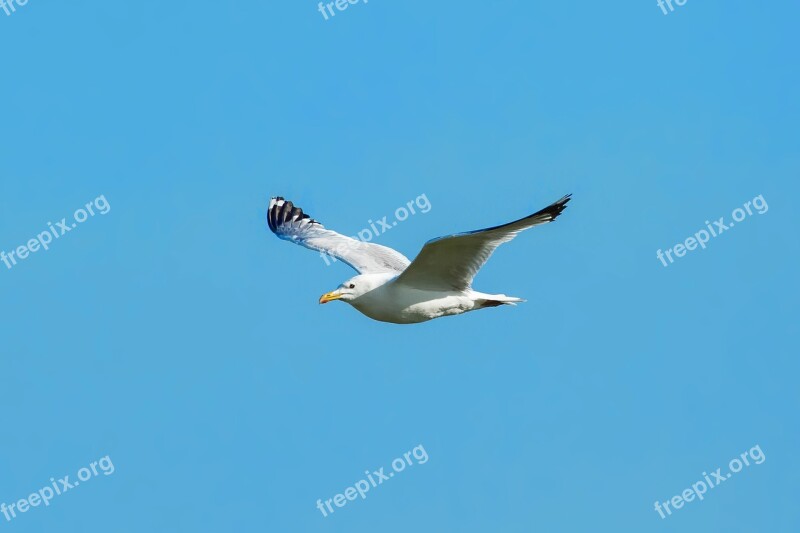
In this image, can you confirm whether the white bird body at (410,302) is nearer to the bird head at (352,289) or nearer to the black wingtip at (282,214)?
the bird head at (352,289)

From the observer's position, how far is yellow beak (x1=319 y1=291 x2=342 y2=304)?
15383 mm

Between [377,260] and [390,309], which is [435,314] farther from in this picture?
[377,260]

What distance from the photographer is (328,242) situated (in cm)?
1934

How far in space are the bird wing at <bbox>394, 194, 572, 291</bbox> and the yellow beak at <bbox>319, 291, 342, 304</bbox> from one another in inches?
29.6

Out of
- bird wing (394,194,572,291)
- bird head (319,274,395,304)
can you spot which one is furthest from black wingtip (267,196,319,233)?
bird wing (394,194,572,291)

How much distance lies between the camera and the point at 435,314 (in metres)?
15.5

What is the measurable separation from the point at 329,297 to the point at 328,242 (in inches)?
158

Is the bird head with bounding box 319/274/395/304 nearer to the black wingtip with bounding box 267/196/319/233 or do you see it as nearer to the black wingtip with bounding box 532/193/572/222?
the black wingtip with bounding box 532/193/572/222

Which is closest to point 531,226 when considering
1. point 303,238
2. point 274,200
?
point 303,238

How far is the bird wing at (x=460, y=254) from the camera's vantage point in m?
14.0

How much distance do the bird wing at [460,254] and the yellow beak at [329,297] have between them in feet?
2.47

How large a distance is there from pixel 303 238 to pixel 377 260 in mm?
1947

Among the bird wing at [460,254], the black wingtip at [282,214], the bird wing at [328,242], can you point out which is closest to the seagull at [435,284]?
the bird wing at [460,254]

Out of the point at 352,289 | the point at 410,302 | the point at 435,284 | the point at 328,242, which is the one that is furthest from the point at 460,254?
the point at 328,242
